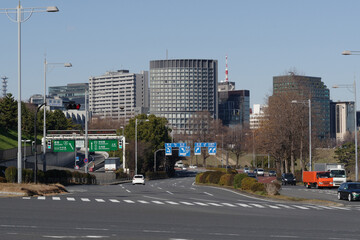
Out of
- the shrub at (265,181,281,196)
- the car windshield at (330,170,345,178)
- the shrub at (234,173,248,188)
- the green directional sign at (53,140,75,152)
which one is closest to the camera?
the shrub at (265,181,281,196)

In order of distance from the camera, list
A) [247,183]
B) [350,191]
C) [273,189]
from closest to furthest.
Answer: [350,191] < [273,189] < [247,183]

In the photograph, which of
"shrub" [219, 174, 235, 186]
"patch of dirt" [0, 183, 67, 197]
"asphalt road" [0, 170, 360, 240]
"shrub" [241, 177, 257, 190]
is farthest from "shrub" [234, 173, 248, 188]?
"asphalt road" [0, 170, 360, 240]

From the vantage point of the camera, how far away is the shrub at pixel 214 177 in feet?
235

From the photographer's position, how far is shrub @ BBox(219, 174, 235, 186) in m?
62.3

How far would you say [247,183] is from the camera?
50.8 metres

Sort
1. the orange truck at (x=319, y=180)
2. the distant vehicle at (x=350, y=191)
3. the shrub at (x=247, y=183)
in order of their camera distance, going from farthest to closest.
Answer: the orange truck at (x=319, y=180), the shrub at (x=247, y=183), the distant vehicle at (x=350, y=191)

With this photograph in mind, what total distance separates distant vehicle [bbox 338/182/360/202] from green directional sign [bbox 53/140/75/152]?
60.4 metres

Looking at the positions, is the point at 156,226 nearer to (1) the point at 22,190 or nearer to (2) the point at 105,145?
(1) the point at 22,190

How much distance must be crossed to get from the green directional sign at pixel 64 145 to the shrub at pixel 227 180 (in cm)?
3635

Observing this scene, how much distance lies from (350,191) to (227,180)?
23.6 m

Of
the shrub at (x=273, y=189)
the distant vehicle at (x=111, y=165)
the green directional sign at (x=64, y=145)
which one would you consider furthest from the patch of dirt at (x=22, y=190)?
the distant vehicle at (x=111, y=165)

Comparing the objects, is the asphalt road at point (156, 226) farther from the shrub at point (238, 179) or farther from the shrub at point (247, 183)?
the shrub at point (238, 179)

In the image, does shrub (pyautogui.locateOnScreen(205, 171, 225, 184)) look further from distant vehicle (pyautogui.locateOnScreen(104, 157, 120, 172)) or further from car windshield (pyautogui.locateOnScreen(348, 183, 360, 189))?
distant vehicle (pyautogui.locateOnScreen(104, 157, 120, 172))

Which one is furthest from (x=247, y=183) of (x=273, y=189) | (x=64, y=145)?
(x=64, y=145)
